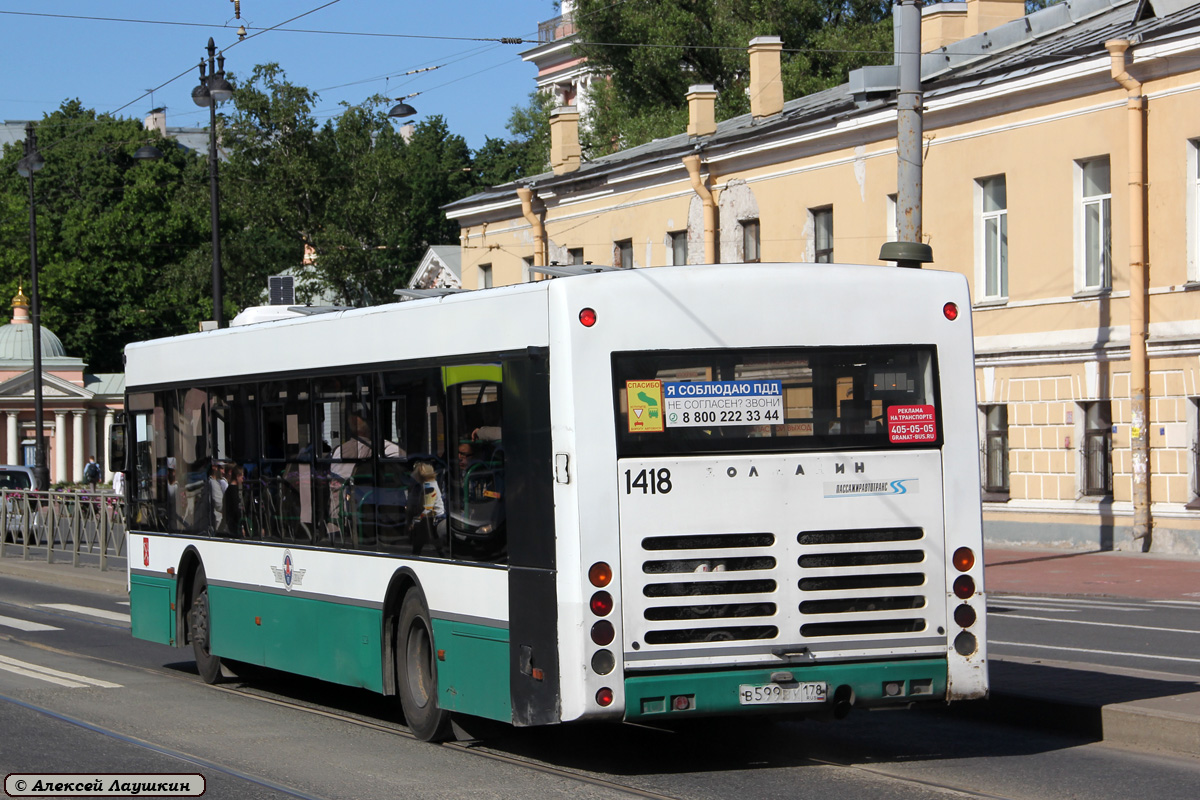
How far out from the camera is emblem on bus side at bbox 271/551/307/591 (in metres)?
11.4

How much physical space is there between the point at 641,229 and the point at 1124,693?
29311mm

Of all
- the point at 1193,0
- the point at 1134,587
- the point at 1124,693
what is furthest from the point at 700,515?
the point at 1193,0

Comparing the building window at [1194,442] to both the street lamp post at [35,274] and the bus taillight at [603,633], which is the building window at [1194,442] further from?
the street lamp post at [35,274]

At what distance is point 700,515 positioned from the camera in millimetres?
8305

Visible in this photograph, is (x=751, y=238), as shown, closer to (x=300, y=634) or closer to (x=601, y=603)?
(x=300, y=634)

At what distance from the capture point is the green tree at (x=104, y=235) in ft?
254

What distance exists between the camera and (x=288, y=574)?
11531 mm

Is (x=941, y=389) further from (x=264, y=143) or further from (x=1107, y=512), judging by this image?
(x=264, y=143)

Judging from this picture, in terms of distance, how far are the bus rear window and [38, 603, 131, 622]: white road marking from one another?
12.0 meters

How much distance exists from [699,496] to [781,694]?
41.7 inches

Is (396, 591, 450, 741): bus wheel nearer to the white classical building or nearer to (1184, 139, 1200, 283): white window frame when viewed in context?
(1184, 139, 1200, 283): white window frame

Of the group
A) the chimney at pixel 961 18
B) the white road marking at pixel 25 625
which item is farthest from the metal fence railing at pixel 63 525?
the chimney at pixel 961 18

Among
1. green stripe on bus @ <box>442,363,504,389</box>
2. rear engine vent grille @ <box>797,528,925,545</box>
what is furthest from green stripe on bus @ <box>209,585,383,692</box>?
rear engine vent grille @ <box>797,528,925,545</box>

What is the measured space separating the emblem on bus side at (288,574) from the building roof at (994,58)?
14.0 m
